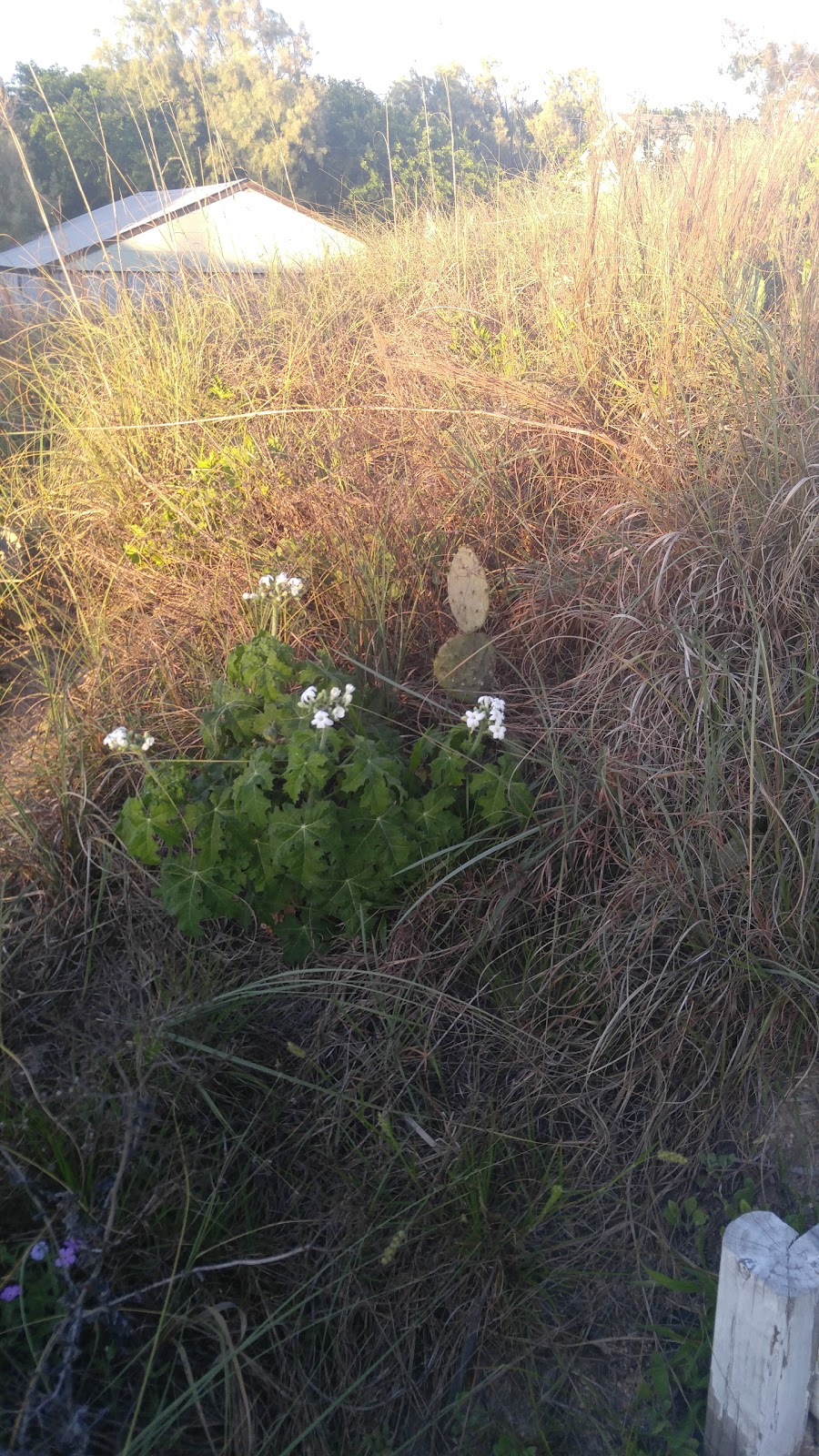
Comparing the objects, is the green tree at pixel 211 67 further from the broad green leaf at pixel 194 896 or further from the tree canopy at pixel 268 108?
the broad green leaf at pixel 194 896

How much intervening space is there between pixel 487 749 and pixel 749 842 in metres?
0.71

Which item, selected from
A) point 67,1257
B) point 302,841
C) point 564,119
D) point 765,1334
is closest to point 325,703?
point 302,841

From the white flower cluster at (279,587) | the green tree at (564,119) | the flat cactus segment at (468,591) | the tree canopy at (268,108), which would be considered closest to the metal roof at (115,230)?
the tree canopy at (268,108)

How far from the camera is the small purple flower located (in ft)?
4.88

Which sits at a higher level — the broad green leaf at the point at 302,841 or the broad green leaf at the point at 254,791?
the broad green leaf at the point at 254,791

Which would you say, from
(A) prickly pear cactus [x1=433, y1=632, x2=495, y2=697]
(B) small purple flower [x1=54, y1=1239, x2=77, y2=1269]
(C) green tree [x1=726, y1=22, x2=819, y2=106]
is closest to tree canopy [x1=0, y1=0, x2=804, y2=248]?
(C) green tree [x1=726, y1=22, x2=819, y2=106]

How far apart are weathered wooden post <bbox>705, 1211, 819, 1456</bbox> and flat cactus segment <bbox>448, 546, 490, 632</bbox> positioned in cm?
141

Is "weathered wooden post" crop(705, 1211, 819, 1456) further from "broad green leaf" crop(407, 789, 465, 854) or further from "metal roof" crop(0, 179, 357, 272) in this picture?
"metal roof" crop(0, 179, 357, 272)

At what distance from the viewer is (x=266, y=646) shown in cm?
221

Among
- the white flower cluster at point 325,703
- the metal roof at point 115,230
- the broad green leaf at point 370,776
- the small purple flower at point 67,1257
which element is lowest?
the small purple flower at point 67,1257

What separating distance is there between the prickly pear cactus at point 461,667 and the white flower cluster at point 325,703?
364mm

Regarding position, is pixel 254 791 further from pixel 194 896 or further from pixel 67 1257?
pixel 67 1257

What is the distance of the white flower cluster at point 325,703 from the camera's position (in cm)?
194

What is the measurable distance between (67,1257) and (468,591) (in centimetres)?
155
